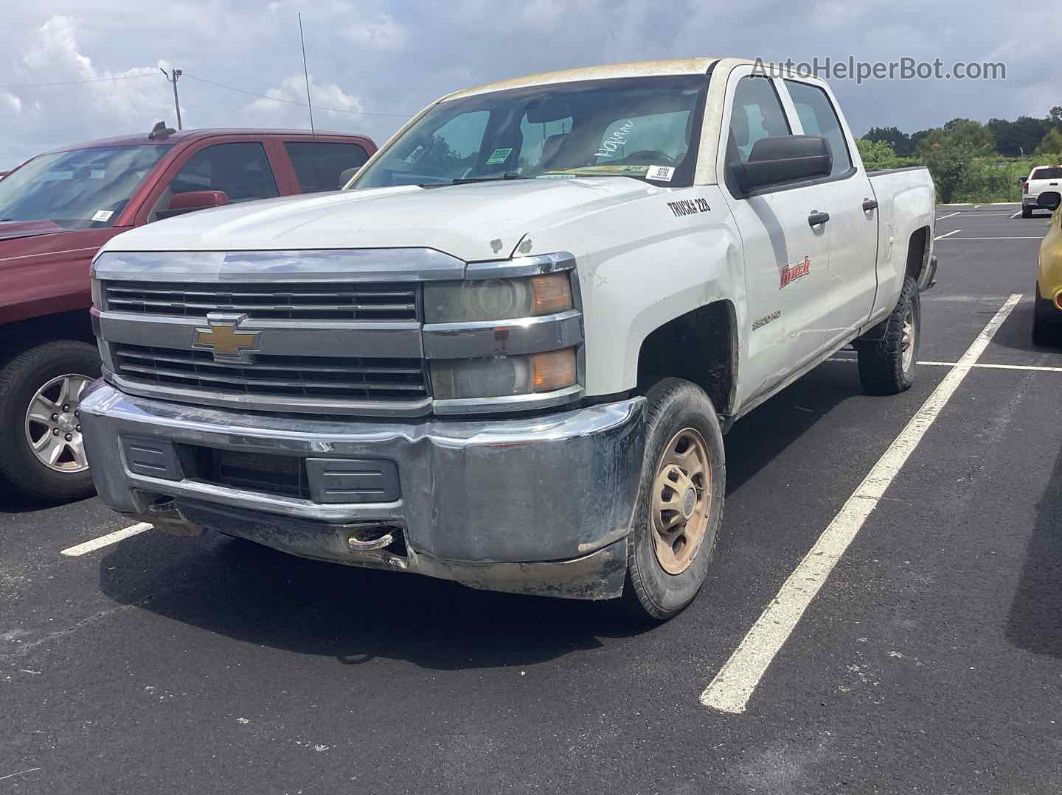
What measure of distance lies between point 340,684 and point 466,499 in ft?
2.75

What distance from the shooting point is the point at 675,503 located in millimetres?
3484

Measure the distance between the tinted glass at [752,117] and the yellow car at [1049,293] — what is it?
4.10m

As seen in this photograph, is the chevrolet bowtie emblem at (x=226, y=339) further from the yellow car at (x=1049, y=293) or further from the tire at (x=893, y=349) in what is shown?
the yellow car at (x=1049, y=293)

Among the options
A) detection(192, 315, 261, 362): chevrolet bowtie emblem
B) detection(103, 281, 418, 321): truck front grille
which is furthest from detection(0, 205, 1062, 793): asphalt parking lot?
detection(103, 281, 418, 321): truck front grille

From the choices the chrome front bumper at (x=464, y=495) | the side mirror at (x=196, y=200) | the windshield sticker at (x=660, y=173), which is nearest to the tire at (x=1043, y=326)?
the windshield sticker at (x=660, y=173)

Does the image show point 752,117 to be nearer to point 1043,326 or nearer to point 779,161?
point 779,161

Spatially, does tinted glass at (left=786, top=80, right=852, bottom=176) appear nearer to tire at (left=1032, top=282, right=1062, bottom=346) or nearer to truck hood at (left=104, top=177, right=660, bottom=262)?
truck hood at (left=104, top=177, right=660, bottom=262)

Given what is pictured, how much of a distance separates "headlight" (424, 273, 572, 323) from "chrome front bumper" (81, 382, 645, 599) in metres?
0.31

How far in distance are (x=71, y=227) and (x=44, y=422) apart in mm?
1192

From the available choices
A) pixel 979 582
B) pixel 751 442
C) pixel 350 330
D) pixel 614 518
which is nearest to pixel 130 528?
pixel 350 330

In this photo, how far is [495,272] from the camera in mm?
2785

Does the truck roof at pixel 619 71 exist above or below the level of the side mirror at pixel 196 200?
above

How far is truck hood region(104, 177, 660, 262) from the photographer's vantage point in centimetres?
288

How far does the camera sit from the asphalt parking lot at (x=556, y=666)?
2730mm
